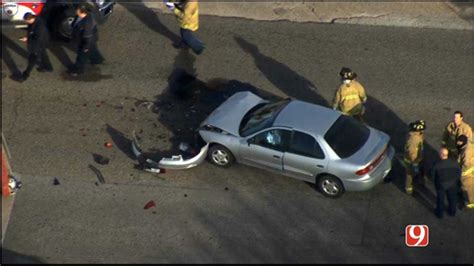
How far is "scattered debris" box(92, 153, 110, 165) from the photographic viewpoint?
653 inches

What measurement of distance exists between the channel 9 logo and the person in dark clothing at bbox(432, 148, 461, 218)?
2.01ft


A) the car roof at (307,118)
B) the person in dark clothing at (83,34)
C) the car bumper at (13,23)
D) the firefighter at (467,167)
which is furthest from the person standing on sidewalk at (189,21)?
the firefighter at (467,167)

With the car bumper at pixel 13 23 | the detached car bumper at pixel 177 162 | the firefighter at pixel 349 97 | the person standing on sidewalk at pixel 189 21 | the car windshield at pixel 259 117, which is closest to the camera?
the car windshield at pixel 259 117

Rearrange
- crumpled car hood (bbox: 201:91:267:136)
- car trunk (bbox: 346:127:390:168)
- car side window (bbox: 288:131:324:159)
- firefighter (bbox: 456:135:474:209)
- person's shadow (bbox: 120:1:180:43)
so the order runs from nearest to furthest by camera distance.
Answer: firefighter (bbox: 456:135:474:209) → car trunk (bbox: 346:127:390:168) → car side window (bbox: 288:131:324:159) → crumpled car hood (bbox: 201:91:267:136) → person's shadow (bbox: 120:1:180:43)

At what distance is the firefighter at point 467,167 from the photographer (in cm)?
1517

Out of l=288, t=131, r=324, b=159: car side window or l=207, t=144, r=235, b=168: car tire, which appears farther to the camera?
l=207, t=144, r=235, b=168: car tire

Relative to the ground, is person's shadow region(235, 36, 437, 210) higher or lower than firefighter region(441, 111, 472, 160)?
lower

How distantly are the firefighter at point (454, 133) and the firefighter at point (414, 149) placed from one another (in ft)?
2.05

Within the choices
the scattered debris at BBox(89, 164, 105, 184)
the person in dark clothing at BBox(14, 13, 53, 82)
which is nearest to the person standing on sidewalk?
the person in dark clothing at BBox(14, 13, 53, 82)

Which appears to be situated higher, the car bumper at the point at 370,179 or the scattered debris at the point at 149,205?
the car bumper at the point at 370,179

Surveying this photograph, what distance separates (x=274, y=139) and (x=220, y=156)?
1.15 metres

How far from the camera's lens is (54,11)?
1998 centimetres

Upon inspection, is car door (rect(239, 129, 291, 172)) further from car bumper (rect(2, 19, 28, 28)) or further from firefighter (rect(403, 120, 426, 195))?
car bumper (rect(2, 19, 28, 28))

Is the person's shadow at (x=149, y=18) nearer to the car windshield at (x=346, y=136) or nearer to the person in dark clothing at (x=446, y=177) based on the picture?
the car windshield at (x=346, y=136)
